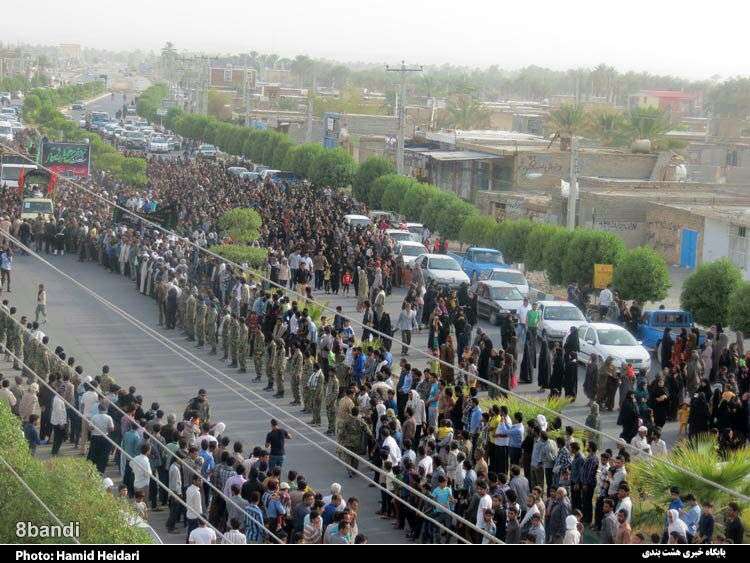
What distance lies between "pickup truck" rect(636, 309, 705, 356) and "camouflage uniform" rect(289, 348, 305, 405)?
780cm

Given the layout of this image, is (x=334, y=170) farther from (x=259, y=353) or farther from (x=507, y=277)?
(x=259, y=353)

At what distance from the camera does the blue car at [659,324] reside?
2611cm

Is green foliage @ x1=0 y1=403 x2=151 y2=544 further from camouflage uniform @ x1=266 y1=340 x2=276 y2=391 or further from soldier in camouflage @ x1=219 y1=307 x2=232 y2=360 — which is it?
soldier in camouflage @ x1=219 y1=307 x2=232 y2=360

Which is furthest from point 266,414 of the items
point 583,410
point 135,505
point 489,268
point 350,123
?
point 350,123

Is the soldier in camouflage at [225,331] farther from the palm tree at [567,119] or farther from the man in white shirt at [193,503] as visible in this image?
the palm tree at [567,119]

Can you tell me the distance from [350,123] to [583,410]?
58.4 meters

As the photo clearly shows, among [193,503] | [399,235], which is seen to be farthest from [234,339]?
[399,235]

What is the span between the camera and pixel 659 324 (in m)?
26.4

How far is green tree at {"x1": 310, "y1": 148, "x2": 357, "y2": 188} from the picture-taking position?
52969 mm

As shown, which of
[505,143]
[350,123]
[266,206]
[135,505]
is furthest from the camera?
[350,123]

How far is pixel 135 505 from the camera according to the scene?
13.4 m

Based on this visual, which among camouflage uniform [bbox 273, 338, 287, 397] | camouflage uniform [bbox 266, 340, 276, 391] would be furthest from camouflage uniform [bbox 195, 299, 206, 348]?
camouflage uniform [bbox 273, 338, 287, 397]

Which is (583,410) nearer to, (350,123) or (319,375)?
(319,375)

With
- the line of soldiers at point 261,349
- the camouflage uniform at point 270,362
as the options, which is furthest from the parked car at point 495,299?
the camouflage uniform at point 270,362
